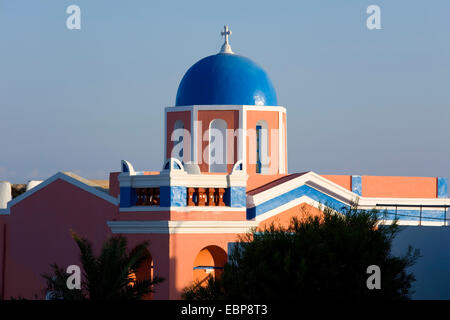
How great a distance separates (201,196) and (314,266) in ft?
15.1

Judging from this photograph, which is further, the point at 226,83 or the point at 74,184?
the point at 226,83

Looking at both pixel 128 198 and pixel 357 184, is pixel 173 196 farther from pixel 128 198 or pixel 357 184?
pixel 357 184

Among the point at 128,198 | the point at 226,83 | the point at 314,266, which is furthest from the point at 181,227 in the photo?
the point at 226,83

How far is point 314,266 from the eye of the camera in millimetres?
22297

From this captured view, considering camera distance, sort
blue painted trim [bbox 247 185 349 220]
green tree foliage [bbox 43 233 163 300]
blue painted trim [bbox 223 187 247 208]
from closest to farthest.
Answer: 1. green tree foliage [bbox 43 233 163 300]
2. blue painted trim [bbox 223 187 247 208]
3. blue painted trim [bbox 247 185 349 220]

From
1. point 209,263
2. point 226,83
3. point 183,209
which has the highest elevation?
point 226,83

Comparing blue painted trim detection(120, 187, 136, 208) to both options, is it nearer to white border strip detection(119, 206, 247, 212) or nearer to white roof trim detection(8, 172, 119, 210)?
white border strip detection(119, 206, 247, 212)

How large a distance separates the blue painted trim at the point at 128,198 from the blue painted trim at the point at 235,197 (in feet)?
8.32

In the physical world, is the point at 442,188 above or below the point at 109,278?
above

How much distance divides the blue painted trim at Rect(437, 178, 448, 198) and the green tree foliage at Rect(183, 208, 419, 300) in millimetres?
10006

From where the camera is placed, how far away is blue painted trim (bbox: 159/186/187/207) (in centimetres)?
2508

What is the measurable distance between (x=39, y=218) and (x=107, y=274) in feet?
28.8

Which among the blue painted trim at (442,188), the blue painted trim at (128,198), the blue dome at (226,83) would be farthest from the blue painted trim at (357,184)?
the blue painted trim at (128,198)

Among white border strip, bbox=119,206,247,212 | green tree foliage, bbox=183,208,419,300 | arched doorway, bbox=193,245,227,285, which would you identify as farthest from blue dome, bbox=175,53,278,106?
green tree foliage, bbox=183,208,419,300
